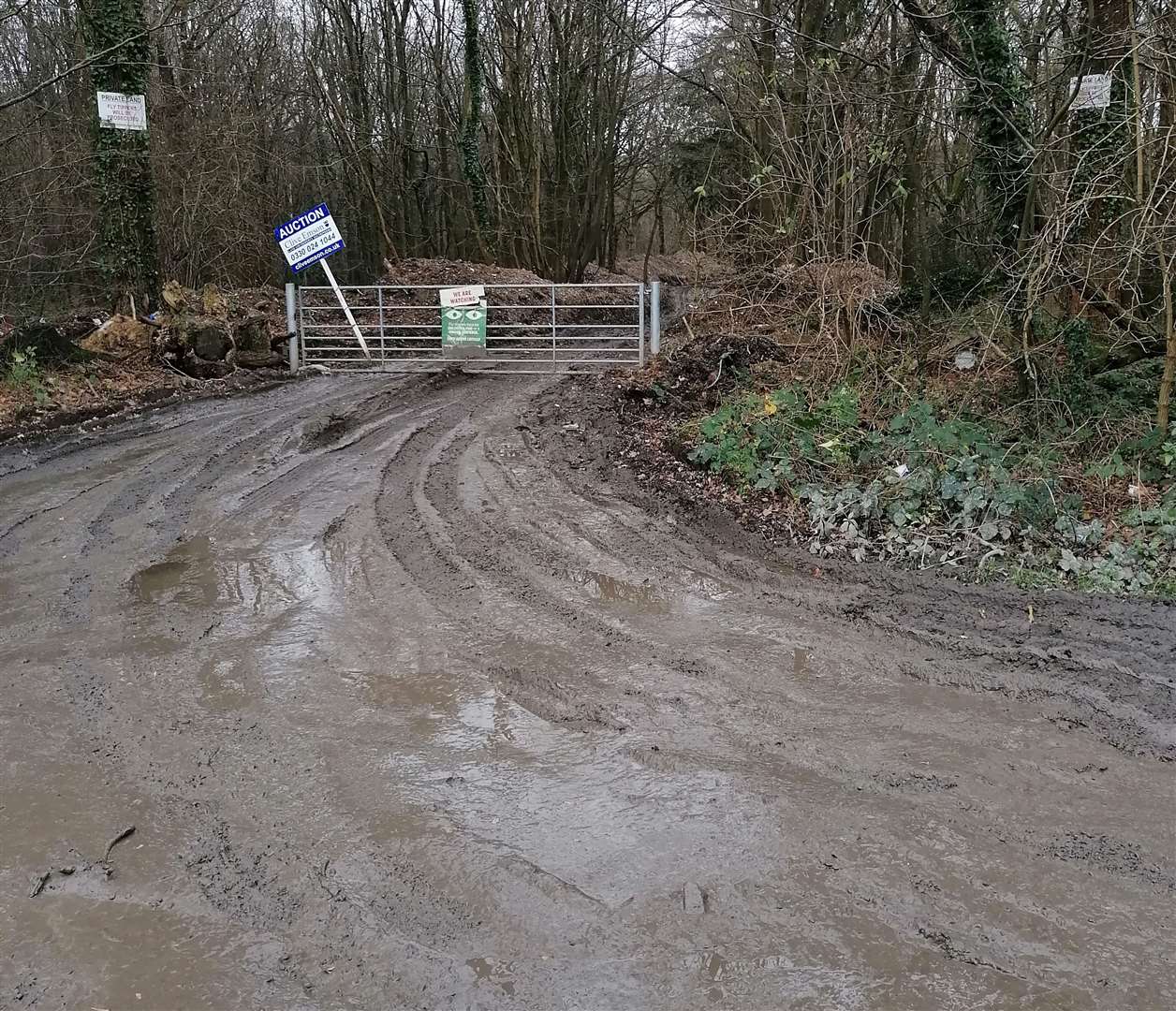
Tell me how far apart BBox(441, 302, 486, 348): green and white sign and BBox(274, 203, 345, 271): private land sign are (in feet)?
7.60

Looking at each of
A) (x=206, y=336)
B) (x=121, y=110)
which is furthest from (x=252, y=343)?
(x=121, y=110)

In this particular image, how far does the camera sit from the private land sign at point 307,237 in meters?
15.4

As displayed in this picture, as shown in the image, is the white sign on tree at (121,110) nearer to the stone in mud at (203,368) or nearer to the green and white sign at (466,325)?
the stone in mud at (203,368)

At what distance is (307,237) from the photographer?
1545 cm

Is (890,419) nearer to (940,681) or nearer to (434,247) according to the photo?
(940,681)

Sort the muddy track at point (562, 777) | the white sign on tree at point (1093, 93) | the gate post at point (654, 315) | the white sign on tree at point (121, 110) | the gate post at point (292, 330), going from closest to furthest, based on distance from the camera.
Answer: the muddy track at point (562, 777)
the white sign on tree at point (1093, 93)
the white sign on tree at point (121, 110)
the gate post at point (654, 315)
the gate post at point (292, 330)

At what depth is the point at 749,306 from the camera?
11164 mm

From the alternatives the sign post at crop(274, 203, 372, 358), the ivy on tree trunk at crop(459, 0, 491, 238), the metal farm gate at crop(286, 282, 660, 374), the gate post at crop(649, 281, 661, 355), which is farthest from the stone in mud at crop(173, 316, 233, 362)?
the ivy on tree trunk at crop(459, 0, 491, 238)

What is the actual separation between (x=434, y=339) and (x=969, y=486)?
1098 centimetres

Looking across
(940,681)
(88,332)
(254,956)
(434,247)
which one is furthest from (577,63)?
(254,956)

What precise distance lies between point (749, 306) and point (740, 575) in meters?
5.71

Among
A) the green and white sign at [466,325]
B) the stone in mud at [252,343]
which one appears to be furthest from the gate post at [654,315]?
the stone in mud at [252,343]

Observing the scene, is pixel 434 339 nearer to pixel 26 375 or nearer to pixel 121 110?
pixel 121 110

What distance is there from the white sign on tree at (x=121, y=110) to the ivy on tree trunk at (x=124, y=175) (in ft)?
0.75
